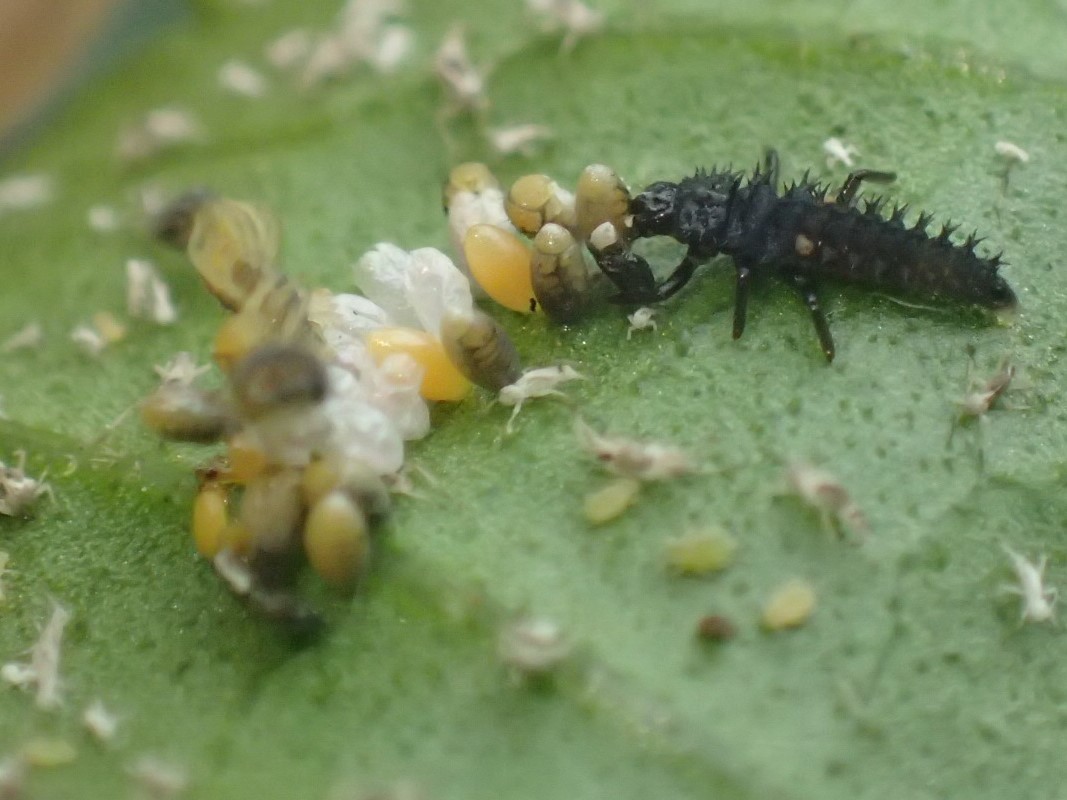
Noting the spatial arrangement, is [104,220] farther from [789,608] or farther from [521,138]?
[789,608]

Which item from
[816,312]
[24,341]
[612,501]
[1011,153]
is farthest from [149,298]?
[1011,153]

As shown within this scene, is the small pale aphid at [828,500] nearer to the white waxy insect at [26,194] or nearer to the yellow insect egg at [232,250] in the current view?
the yellow insect egg at [232,250]

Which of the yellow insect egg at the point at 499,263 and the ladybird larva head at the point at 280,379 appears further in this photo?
the yellow insect egg at the point at 499,263

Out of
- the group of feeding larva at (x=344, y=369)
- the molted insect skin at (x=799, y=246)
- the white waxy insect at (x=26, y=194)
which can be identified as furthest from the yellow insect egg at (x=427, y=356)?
the white waxy insect at (x=26, y=194)

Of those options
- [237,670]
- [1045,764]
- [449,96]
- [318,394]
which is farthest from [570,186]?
[1045,764]

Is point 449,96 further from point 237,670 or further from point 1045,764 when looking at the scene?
point 1045,764

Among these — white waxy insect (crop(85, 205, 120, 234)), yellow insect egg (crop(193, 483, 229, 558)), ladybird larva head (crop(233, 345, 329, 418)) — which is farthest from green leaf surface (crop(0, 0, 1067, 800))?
white waxy insect (crop(85, 205, 120, 234))
